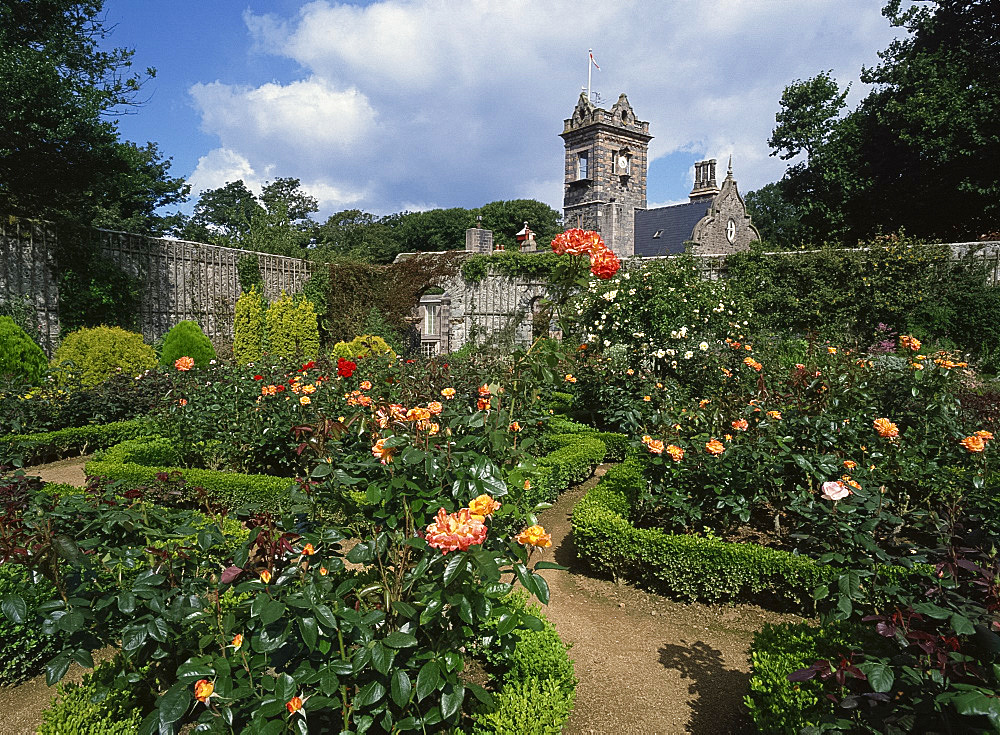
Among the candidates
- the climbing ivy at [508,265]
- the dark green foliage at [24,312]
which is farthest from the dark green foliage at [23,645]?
the climbing ivy at [508,265]

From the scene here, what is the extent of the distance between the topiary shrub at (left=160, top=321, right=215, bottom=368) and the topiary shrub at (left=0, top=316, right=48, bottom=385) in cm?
195

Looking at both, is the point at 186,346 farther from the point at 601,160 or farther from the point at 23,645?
the point at 601,160

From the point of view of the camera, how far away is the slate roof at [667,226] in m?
23.1

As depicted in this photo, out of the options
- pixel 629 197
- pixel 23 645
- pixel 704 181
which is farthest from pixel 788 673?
pixel 704 181

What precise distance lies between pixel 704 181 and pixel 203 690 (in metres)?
31.4

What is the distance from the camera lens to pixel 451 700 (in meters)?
1.65

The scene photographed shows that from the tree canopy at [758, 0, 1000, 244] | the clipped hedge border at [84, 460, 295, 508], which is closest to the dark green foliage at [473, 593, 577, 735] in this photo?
the clipped hedge border at [84, 460, 295, 508]

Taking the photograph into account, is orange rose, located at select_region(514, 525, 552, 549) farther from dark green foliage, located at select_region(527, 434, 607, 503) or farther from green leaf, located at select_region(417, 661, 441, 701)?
dark green foliage, located at select_region(527, 434, 607, 503)

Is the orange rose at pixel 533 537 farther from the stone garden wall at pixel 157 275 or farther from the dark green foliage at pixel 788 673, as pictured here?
the stone garden wall at pixel 157 275

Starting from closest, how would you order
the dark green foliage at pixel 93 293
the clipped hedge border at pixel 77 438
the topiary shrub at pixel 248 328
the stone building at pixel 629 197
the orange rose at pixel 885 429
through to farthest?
the orange rose at pixel 885 429
the clipped hedge border at pixel 77 438
the dark green foliage at pixel 93 293
the topiary shrub at pixel 248 328
the stone building at pixel 629 197

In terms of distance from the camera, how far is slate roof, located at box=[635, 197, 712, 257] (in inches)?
908

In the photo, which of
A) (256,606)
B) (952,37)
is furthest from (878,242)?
(256,606)

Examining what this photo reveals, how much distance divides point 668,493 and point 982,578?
2.30m

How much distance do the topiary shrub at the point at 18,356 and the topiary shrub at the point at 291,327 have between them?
5.48 meters
